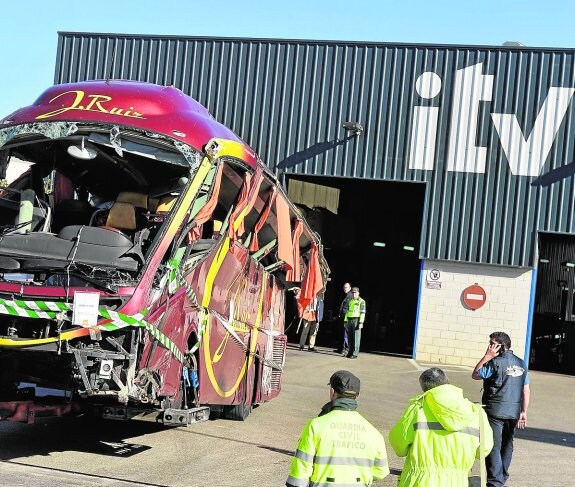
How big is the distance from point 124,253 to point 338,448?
4.04m

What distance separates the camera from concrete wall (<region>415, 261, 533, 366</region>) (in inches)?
888


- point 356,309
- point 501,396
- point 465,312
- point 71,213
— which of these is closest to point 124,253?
point 71,213

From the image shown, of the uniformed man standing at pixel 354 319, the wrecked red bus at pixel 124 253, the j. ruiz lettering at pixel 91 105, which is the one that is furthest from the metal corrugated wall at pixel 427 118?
the j. ruiz lettering at pixel 91 105

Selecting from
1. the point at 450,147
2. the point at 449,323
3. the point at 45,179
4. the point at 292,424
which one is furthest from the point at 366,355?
the point at 45,179

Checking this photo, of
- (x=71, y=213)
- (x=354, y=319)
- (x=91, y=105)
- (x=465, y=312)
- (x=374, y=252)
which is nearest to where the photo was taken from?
(x=91, y=105)

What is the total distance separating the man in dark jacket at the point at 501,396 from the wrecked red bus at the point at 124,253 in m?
2.89

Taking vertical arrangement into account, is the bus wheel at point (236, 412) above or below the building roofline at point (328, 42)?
below

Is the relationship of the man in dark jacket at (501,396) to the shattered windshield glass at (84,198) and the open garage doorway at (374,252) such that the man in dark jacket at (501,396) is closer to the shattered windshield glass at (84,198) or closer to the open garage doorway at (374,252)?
the shattered windshield glass at (84,198)

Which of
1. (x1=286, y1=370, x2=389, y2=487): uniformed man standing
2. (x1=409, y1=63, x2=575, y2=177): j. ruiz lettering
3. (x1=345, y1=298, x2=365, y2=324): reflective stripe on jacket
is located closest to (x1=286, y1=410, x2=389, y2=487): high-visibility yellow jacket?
(x1=286, y1=370, x2=389, y2=487): uniformed man standing

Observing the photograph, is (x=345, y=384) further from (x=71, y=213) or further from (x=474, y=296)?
(x=474, y=296)

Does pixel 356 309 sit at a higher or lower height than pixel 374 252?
lower

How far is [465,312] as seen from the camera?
22.8 meters

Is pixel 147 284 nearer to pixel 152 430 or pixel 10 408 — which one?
pixel 10 408

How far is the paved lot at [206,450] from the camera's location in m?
8.64
